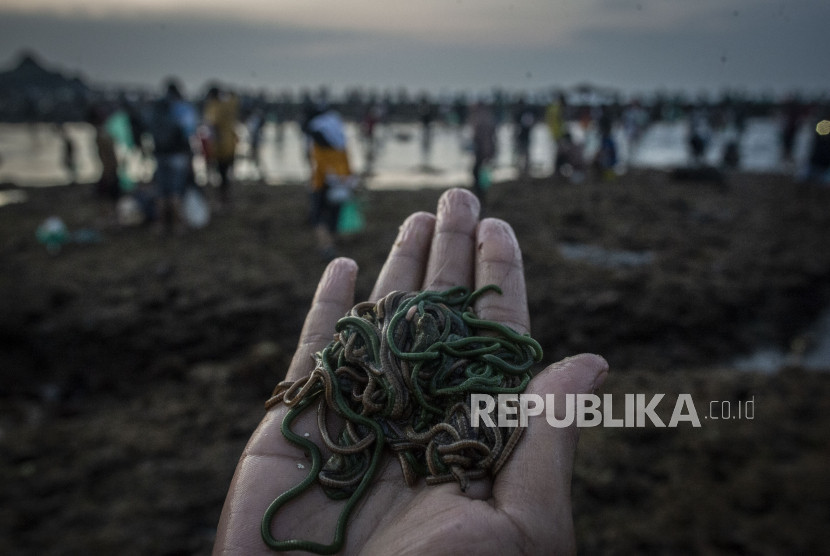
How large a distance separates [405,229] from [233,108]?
8665 mm

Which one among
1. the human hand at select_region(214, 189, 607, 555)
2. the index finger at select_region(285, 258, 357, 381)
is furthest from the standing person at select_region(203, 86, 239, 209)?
the human hand at select_region(214, 189, 607, 555)

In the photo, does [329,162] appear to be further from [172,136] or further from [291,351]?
[172,136]

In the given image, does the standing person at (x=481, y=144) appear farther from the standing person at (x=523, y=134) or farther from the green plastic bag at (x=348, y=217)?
the green plastic bag at (x=348, y=217)

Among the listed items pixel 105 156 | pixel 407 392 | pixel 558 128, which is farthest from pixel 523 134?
pixel 407 392

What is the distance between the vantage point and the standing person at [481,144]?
12547mm

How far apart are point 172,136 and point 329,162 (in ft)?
10.00

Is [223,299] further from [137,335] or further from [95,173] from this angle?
[95,173]

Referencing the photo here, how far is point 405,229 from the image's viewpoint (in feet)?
12.9

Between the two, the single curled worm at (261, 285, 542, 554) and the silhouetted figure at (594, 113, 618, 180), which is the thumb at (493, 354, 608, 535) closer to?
the single curled worm at (261, 285, 542, 554)

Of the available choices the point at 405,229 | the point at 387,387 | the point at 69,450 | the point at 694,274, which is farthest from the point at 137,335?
the point at 694,274

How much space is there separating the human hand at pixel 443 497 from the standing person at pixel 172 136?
23.1 ft

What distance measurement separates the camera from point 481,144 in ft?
41.1

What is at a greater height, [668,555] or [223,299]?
[223,299]

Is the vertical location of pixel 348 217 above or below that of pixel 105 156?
below
